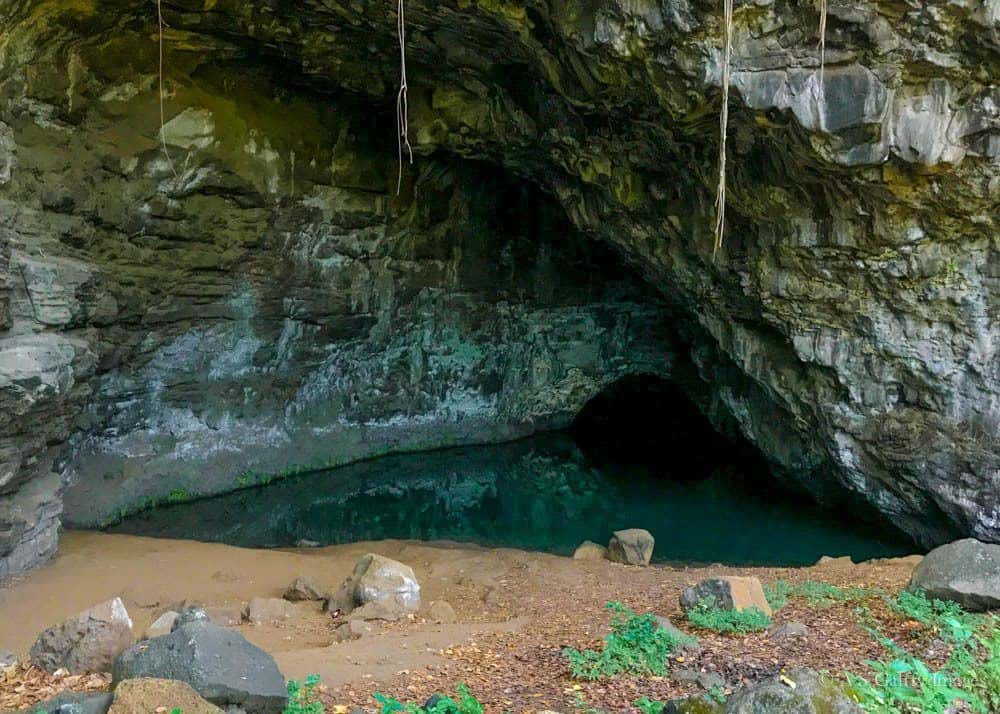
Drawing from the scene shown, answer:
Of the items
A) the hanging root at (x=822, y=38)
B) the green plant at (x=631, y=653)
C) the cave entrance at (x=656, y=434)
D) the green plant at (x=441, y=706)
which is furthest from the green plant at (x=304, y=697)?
the cave entrance at (x=656, y=434)

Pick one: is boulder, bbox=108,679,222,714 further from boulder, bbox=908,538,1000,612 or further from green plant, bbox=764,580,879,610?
boulder, bbox=908,538,1000,612

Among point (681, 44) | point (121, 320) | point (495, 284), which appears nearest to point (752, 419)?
point (495, 284)

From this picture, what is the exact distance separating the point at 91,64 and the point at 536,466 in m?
11.0

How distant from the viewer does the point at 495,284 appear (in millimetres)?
16938

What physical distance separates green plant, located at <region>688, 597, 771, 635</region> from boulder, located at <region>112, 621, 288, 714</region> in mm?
2844

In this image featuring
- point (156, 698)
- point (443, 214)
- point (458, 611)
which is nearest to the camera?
point (156, 698)

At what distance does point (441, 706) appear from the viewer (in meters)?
3.92

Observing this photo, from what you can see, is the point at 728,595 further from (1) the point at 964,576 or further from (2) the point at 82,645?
(2) the point at 82,645

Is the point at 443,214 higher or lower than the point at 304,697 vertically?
higher

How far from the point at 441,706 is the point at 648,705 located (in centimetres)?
107

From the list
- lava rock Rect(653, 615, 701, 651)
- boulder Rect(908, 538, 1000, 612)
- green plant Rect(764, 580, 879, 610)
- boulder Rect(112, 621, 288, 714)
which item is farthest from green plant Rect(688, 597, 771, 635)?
boulder Rect(112, 621, 288, 714)

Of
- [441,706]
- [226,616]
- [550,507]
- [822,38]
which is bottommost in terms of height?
[550,507]

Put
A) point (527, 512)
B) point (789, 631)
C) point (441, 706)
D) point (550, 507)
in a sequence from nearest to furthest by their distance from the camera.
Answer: point (441, 706) → point (789, 631) → point (527, 512) → point (550, 507)

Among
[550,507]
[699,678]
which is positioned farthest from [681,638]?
[550,507]
